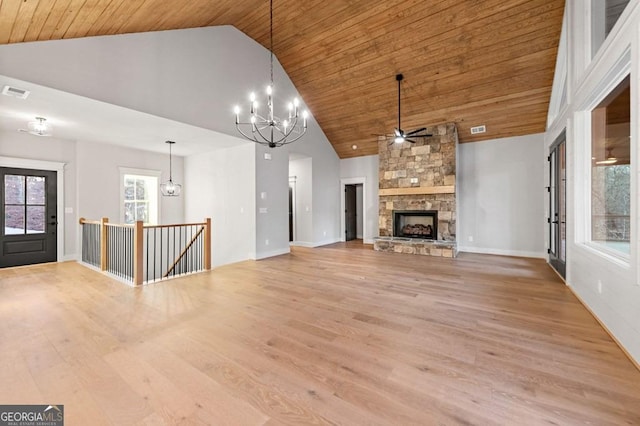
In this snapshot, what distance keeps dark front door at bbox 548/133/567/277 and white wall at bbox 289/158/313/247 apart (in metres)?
5.50

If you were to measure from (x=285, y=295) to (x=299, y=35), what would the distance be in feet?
17.0

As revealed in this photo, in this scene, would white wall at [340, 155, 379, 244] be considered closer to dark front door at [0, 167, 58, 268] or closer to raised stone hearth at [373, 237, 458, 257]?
raised stone hearth at [373, 237, 458, 257]

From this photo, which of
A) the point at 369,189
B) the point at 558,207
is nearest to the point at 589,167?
the point at 558,207

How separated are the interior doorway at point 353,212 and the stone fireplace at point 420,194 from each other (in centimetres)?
177

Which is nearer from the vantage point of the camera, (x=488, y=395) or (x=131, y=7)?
(x=488, y=395)

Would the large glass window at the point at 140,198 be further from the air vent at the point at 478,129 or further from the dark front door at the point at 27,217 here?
the air vent at the point at 478,129

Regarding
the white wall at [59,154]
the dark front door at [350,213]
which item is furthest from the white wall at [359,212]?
the white wall at [59,154]

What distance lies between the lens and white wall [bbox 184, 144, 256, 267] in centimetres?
624

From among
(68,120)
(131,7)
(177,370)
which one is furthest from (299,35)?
(177,370)

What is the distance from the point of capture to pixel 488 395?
172cm

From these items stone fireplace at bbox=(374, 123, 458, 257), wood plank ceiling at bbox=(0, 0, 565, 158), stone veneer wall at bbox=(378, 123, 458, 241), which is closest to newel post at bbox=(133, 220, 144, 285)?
wood plank ceiling at bbox=(0, 0, 565, 158)

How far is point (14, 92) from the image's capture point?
346 cm

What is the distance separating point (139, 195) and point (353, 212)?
258 inches

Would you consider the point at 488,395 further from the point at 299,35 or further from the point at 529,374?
the point at 299,35
